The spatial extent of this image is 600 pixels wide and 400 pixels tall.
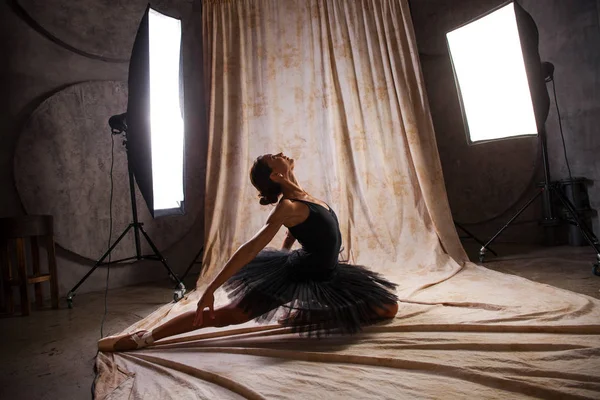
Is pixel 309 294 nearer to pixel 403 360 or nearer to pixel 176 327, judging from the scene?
pixel 403 360

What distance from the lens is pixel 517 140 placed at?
4.00 m

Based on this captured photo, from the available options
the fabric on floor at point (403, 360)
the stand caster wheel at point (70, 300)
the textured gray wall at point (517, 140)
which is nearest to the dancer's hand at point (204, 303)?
the fabric on floor at point (403, 360)

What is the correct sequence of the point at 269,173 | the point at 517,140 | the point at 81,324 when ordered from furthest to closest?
the point at 517,140 → the point at 81,324 → the point at 269,173

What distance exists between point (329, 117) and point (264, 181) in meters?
1.83

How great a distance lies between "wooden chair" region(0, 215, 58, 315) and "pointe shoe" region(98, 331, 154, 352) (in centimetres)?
112

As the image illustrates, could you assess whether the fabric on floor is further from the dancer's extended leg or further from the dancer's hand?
the dancer's hand

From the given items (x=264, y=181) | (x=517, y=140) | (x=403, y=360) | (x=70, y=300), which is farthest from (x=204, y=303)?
(x=517, y=140)

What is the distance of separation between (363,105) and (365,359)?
8.41 feet

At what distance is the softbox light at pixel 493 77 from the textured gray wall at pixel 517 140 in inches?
19.7

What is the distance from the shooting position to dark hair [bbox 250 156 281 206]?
1.88m

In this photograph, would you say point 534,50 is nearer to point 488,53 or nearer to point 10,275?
point 488,53

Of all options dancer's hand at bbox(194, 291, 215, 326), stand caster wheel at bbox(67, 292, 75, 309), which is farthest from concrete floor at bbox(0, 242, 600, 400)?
dancer's hand at bbox(194, 291, 215, 326)

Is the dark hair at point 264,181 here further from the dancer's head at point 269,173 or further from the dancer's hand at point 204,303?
the dancer's hand at point 204,303

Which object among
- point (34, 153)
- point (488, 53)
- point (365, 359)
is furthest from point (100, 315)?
point (488, 53)
